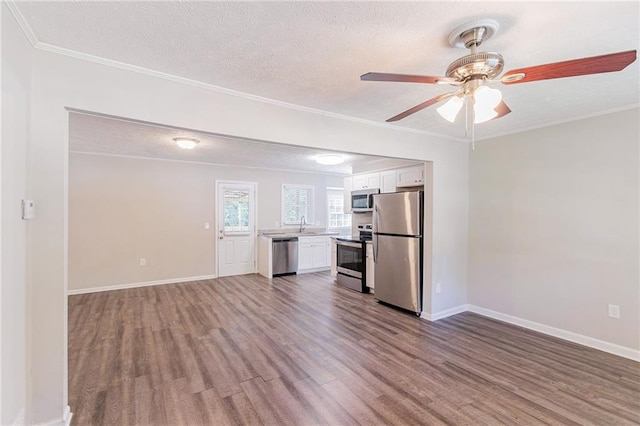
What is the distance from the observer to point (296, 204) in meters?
→ 7.27

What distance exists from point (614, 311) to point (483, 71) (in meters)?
3.12

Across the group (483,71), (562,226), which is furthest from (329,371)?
(562,226)

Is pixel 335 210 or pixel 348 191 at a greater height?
pixel 348 191

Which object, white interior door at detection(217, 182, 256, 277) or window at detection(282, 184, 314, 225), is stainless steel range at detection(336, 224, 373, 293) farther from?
white interior door at detection(217, 182, 256, 277)

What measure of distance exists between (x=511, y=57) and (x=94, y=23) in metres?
2.53

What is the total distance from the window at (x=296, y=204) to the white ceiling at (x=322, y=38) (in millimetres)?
4725

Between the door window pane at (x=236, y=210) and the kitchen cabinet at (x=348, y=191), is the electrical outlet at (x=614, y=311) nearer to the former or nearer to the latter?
the kitchen cabinet at (x=348, y=191)

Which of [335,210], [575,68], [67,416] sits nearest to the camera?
[575,68]

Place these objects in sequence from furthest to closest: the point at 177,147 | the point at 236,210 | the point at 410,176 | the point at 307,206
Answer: the point at 307,206 → the point at 236,210 → the point at 177,147 → the point at 410,176

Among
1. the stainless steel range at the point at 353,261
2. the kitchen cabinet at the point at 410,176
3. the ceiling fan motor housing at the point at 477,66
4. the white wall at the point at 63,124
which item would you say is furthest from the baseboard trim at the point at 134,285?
the ceiling fan motor housing at the point at 477,66

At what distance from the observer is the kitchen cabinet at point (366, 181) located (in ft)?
17.0

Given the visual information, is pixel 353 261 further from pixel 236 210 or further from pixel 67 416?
pixel 67 416

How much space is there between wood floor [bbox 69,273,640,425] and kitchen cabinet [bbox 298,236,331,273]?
2534mm

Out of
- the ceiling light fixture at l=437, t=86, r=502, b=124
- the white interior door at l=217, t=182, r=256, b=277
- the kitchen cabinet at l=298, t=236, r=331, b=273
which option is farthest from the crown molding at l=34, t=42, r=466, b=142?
the white interior door at l=217, t=182, r=256, b=277
